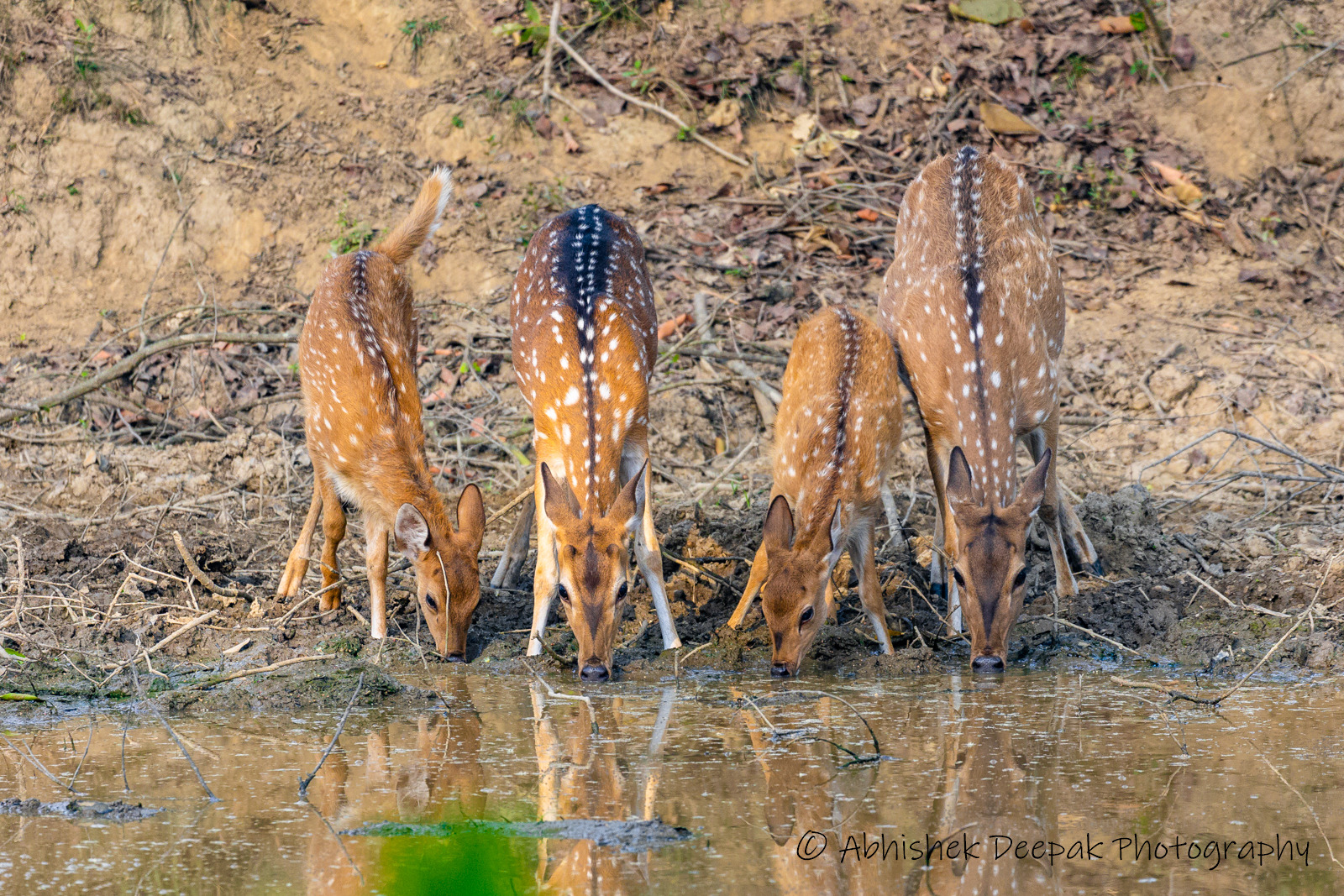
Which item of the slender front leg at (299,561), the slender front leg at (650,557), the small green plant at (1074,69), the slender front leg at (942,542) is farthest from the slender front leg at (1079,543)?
the small green plant at (1074,69)

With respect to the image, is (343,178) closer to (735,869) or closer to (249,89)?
(249,89)

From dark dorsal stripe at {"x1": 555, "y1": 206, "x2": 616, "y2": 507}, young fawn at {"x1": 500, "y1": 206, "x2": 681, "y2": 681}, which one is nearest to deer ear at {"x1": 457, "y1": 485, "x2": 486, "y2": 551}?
young fawn at {"x1": 500, "y1": 206, "x2": 681, "y2": 681}

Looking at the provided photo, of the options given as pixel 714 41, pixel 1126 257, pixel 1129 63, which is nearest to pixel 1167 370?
pixel 1126 257

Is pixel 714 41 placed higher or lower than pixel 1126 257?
higher

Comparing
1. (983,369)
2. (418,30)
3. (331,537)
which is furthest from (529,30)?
(983,369)

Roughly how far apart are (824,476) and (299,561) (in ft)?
9.90

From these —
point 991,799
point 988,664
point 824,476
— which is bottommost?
point 988,664

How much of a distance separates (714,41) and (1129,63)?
13.1ft


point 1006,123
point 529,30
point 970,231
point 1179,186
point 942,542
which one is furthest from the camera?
point 529,30

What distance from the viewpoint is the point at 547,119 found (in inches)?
511

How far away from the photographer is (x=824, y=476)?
7129 mm

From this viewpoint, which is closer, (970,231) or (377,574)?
(377,574)

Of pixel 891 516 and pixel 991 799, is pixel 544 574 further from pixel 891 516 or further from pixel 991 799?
pixel 991 799

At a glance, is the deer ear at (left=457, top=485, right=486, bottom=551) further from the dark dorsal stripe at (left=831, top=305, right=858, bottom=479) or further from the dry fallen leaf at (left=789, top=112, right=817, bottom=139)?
the dry fallen leaf at (left=789, top=112, right=817, bottom=139)
